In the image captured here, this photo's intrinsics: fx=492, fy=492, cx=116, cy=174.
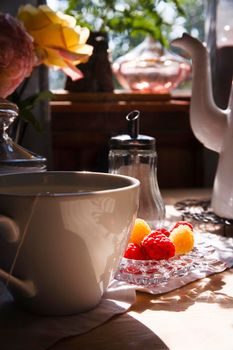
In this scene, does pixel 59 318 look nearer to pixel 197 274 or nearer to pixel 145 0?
pixel 197 274

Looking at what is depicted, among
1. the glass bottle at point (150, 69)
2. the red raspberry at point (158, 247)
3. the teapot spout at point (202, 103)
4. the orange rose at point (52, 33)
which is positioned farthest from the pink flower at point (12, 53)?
the glass bottle at point (150, 69)

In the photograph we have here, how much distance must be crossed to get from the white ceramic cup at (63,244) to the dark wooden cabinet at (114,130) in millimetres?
761

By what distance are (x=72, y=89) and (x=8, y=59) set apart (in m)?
0.54

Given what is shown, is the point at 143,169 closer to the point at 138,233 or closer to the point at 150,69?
the point at 138,233

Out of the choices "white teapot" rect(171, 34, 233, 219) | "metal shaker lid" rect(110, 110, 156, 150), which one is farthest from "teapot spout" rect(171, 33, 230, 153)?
"metal shaker lid" rect(110, 110, 156, 150)

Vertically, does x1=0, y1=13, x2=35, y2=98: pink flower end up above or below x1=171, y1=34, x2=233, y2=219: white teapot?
above

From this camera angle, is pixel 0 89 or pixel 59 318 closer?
pixel 59 318

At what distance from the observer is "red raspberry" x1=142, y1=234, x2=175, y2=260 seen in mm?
377

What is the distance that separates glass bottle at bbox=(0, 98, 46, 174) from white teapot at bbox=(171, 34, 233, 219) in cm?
21

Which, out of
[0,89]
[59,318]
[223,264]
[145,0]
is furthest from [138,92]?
[59,318]

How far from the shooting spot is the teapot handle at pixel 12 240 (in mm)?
282

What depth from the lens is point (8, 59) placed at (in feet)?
1.84

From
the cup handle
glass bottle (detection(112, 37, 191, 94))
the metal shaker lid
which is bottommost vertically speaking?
the cup handle

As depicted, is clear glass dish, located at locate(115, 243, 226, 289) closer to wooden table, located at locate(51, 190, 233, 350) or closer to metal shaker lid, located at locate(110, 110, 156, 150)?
wooden table, located at locate(51, 190, 233, 350)
